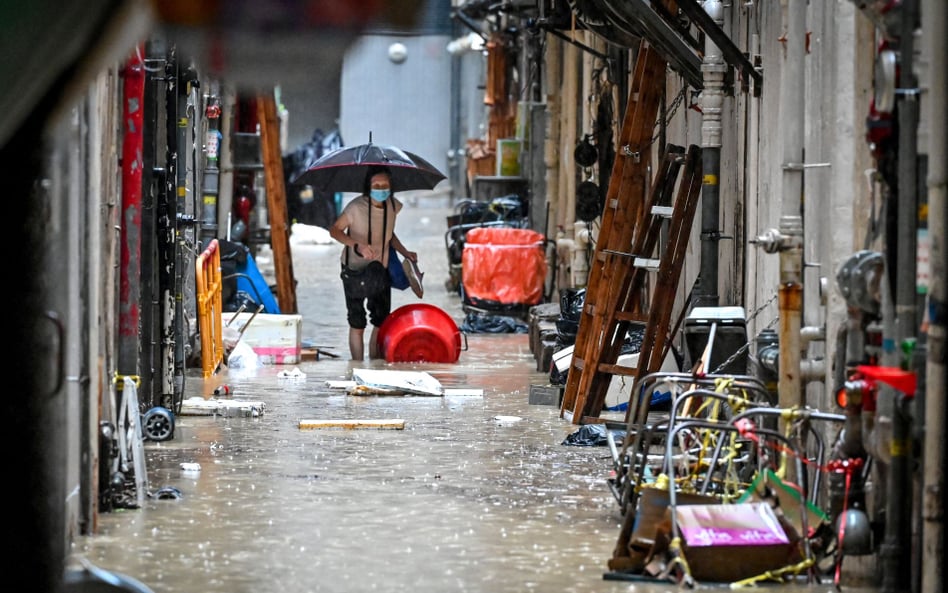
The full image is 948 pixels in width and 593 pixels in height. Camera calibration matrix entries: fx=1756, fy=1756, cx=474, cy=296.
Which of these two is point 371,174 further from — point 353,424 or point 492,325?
→ point 353,424

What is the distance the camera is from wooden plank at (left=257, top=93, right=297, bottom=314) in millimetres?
20452

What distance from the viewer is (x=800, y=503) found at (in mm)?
8164

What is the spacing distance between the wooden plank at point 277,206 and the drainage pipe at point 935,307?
538 inches

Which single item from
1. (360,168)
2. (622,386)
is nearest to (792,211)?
(622,386)

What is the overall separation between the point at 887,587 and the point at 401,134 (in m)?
42.3

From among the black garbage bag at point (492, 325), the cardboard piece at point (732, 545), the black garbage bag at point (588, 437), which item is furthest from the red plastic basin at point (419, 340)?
the cardboard piece at point (732, 545)

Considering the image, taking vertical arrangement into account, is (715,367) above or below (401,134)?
below

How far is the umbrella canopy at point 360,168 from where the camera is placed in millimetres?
18016

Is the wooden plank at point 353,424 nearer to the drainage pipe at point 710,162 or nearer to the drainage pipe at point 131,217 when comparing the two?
the drainage pipe at point 131,217

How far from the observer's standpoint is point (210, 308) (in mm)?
15805

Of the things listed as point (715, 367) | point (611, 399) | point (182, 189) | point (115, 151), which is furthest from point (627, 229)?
point (115, 151)

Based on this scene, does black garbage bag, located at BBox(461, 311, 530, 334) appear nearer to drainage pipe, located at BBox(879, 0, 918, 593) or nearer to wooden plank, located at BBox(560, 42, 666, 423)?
wooden plank, located at BBox(560, 42, 666, 423)

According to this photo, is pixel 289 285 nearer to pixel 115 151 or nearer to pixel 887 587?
pixel 115 151

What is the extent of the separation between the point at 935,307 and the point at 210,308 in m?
9.64
